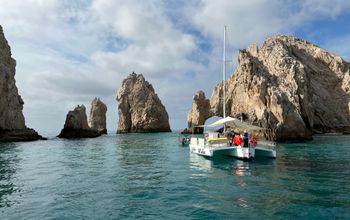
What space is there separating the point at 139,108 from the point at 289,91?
2775 inches

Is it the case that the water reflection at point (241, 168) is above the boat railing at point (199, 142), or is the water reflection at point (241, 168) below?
below

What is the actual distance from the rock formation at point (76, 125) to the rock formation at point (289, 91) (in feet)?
123

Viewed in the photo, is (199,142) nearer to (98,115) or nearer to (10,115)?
(10,115)

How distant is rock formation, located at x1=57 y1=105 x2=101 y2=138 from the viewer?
298ft

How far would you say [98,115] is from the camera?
140125 millimetres

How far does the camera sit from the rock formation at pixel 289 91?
2520 inches

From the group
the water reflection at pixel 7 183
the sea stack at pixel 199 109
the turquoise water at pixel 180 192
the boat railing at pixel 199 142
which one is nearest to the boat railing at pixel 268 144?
the turquoise water at pixel 180 192

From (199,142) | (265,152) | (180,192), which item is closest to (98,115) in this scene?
(199,142)

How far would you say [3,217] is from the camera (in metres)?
13.5

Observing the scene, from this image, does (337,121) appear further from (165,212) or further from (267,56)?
(165,212)

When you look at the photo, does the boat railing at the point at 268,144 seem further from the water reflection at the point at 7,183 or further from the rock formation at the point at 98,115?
the rock formation at the point at 98,115

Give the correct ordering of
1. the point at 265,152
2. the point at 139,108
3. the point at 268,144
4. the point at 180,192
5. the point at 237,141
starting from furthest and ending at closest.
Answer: the point at 139,108, the point at 268,144, the point at 237,141, the point at 265,152, the point at 180,192

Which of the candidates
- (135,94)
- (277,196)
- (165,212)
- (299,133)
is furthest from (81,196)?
(135,94)

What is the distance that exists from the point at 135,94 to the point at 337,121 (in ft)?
242
